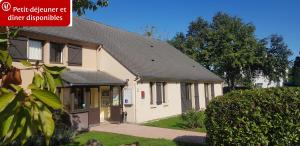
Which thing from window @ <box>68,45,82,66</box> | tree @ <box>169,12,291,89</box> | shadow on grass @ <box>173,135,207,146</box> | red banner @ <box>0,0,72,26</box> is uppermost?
tree @ <box>169,12,291,89</box>

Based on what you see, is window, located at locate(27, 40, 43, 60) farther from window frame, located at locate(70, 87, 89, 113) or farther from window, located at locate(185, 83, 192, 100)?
window, located at locate(185, 83, 192, 100)

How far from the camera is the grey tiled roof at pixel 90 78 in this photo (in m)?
17.6

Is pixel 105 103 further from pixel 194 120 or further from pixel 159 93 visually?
pixel 194 120

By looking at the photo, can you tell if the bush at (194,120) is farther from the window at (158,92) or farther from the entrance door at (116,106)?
the window at (158,92)

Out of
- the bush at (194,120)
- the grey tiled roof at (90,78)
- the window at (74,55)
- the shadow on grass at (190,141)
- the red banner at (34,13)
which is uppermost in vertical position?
the window at (74,55)

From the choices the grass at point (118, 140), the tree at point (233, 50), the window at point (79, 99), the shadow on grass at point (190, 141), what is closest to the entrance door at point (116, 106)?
the window at point (79, 99)

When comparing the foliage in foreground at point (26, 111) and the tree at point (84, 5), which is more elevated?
the tree at point (84, 5)

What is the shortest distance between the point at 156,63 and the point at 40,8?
25.0m

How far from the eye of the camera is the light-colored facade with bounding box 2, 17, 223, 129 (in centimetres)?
1820

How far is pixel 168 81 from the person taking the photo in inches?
968

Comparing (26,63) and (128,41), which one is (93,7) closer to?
(26,63)

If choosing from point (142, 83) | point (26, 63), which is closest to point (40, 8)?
point (26, 63)

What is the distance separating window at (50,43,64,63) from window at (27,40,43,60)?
0.81 metres

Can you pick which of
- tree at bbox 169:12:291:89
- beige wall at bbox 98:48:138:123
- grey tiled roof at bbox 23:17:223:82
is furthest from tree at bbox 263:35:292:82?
beige wall at bbox 98:48:138:123
